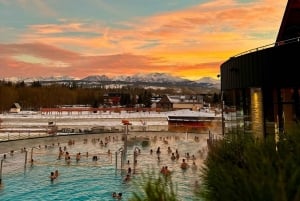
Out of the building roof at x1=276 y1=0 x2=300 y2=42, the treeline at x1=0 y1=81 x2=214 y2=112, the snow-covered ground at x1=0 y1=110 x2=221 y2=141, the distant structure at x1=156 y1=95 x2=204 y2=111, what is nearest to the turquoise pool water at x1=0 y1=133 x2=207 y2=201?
the snow-covered ground at x1=0 y1=110 x2=221 y2=141

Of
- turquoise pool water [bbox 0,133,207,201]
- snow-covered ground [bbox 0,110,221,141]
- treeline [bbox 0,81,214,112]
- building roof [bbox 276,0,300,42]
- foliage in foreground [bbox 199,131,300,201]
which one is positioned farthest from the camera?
treeline [bbox 0,81,214,112]

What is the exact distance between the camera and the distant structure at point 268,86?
1303 cm

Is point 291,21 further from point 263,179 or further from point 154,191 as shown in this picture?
point 154,191

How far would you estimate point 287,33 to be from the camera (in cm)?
2031

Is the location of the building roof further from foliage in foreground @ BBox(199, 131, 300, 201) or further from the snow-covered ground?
the snow-covered ground

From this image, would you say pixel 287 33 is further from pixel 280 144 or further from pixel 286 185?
pixel 286 185

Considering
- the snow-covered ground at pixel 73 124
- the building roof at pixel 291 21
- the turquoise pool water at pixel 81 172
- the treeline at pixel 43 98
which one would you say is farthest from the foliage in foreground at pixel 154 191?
the treeline at pixel 43 98

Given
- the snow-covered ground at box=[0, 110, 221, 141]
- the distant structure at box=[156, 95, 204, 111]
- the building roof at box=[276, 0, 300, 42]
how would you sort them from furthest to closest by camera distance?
1. the distant structure at box=[156, 95, 204, 111]
2. the snow-covered ground at box=[0, 110, 221, 141]
3. the building roof at box=[276, 0, 300, 42]

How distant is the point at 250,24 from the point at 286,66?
53.7 feet

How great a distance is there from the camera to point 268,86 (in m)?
13.6

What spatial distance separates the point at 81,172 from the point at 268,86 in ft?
48.6

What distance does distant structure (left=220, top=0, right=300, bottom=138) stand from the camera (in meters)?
13.0

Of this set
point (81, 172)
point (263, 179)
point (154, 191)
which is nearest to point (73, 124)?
point (81, 172)

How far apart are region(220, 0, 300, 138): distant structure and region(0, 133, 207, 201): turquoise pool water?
13.7 feet
